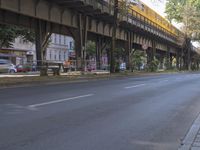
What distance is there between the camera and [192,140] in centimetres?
806

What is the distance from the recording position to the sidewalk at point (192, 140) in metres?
7.46

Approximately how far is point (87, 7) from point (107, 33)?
11.4m

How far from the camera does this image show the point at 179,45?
9331cm

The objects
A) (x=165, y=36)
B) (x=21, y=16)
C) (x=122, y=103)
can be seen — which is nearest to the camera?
(x=122, y=103)

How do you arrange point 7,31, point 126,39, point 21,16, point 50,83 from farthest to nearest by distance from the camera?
1. point 126,39
2. point 7,31
3. point 21,16
4. point 50,83

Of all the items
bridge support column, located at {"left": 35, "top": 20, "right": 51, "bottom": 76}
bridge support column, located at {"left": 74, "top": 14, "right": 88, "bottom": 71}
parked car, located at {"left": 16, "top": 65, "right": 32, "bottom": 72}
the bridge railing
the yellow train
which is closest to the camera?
parked car, located at {"left": 16, "top": 65, "right": 32, "bottom": 72}

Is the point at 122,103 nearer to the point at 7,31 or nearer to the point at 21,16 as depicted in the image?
the point at 21,16

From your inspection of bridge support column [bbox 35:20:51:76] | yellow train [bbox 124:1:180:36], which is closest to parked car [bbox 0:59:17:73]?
bridge support column [bbox 35:20:51:76]

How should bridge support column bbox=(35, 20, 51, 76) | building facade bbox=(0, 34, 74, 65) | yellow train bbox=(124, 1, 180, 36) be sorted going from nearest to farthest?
1. bridge support column bbox=(35, 20, 51, 76)
2. yellow train bbox=(124, 1, 180, 36)
3. building facade bbox=(0, 34, 74, 65)

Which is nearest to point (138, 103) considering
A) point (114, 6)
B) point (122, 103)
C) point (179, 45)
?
point (122, 103)

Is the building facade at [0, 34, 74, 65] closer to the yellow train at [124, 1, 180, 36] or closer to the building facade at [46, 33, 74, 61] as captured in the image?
the building facade at [46, 33, 74, 61]

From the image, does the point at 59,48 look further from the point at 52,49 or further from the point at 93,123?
the point at 93,123

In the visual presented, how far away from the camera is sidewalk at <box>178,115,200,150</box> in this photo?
746cm

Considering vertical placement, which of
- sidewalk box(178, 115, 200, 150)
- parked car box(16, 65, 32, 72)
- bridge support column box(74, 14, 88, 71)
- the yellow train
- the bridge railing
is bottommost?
sidewalk box(178, 115, 200, 150)
